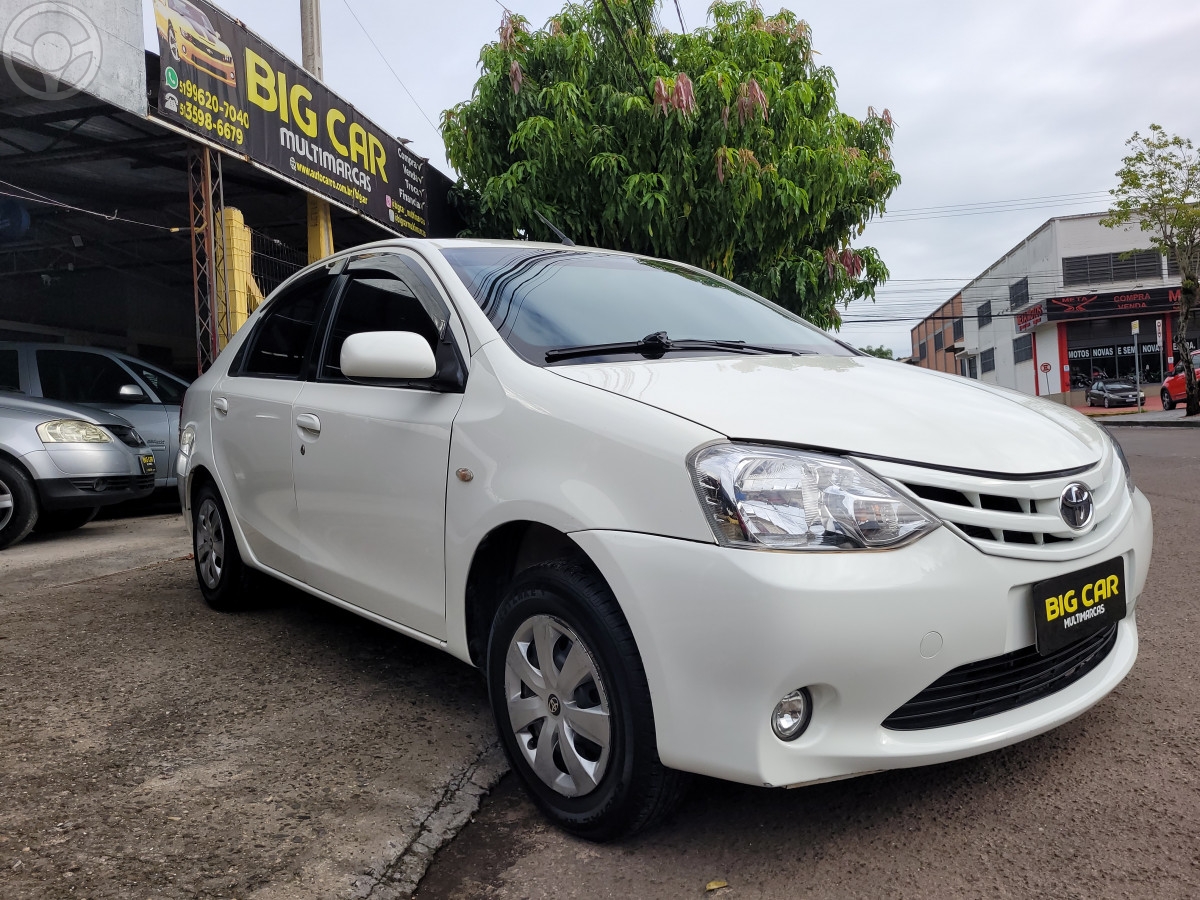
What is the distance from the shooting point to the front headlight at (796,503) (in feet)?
5.90

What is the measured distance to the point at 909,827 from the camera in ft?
6.78

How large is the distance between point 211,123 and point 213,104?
17 cm

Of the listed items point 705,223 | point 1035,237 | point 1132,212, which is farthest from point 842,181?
point 1035,237

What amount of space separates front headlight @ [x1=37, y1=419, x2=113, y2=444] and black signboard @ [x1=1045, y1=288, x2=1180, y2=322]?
40328mm

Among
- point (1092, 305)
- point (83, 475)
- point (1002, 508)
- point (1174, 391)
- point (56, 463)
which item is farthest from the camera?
point (1092, 305)

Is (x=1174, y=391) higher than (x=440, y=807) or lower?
higher

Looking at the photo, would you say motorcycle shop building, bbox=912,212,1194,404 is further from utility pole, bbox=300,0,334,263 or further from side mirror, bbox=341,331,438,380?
side mirror, bbox=341,331,438,380

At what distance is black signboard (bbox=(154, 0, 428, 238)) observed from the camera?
7.39 metres

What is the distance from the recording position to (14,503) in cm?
608

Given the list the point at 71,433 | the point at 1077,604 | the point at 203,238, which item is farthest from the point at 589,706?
the point at 203,238

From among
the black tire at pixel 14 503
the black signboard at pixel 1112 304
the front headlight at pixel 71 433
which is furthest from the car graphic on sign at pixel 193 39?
the black signboard at pixel 1112 304

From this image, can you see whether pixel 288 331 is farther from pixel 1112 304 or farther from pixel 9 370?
pixel 1112 304

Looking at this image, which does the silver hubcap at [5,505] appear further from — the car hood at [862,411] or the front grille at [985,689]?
the front grille at [985,689]

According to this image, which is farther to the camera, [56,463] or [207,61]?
[207,61]
